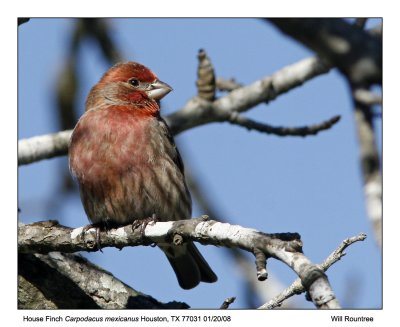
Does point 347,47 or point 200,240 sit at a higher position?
point 347,47

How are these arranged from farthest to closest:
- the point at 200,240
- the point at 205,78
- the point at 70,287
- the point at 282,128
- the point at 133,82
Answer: the point at 133,82 < the point at 205,78 < the point at 282,128 < the point at 70,287 < the point at 200,240

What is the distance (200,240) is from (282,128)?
304cm

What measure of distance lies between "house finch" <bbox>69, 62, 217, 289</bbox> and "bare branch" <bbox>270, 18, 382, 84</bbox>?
443cm

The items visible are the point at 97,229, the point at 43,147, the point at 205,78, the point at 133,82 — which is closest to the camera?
the point at 97,229

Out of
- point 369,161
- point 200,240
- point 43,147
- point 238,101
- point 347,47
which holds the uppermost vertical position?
point 238,101

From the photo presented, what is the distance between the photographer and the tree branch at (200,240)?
10.5 ft

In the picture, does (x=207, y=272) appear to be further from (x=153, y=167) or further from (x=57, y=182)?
(x=57, y=182)

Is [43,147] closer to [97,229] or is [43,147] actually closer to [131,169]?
[131,169]

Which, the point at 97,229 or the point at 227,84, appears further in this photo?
the point at 227,84

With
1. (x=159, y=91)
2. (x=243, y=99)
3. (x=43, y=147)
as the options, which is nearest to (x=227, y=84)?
(x=243, y=99)

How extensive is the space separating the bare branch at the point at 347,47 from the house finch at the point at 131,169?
4.43 metres

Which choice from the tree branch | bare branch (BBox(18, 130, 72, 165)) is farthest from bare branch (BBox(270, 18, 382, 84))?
bare branch (BBox(18, 130, 72, 165))

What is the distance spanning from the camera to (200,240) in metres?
4.39
